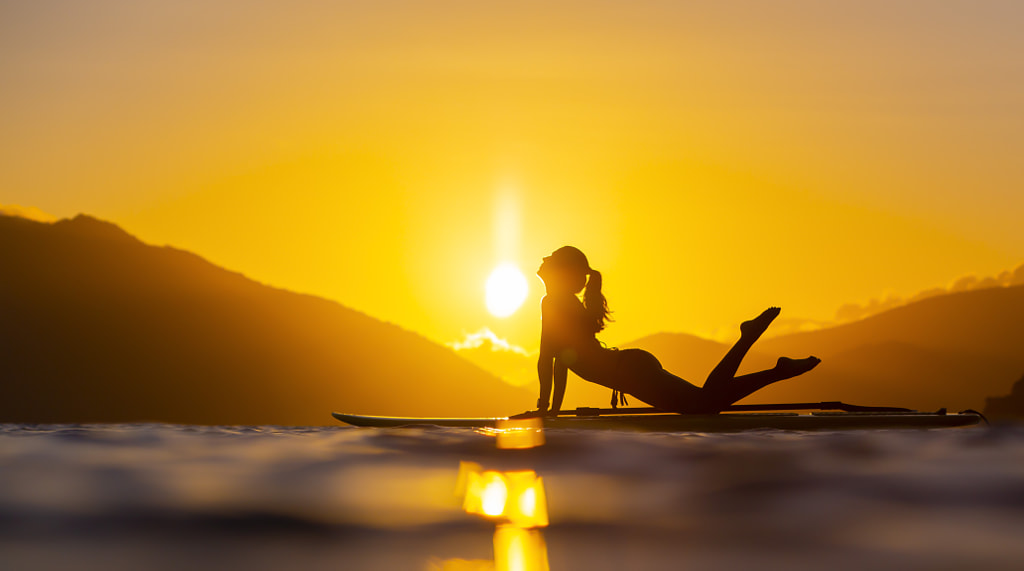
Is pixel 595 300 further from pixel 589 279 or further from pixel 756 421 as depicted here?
pixel 756 421

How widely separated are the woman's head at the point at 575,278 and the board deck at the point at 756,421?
1.01 m

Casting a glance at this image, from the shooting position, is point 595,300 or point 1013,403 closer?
→ point 595,300

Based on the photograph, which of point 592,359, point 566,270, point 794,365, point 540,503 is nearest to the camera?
point 540,503

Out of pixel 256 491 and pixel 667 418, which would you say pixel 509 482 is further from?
pixel 667 418

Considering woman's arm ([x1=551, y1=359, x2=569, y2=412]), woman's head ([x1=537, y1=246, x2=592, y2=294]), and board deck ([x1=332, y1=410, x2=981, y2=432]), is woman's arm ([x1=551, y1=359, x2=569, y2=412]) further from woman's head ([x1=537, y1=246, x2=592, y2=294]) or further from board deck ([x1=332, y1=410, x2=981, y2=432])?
woman's head ([x1=537, y1=246, x2=592, y2=294])

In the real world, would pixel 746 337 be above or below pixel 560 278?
below

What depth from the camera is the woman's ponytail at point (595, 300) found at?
10.3 metres

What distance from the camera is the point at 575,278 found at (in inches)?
402

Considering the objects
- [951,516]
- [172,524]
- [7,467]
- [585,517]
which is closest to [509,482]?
[585,517]

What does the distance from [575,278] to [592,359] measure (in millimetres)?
880

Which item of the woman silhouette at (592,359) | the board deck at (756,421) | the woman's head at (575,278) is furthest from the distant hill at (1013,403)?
the woman's head at (575,278)

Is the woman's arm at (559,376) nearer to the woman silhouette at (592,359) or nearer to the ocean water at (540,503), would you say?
the woman silhouette at (592,359)

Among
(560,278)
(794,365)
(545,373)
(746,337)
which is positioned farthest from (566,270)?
(794,365)

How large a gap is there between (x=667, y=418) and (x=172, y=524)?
666 cm
